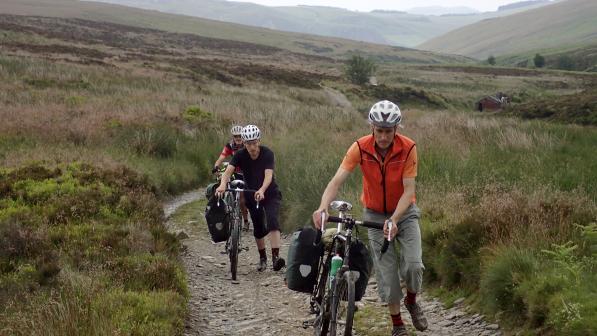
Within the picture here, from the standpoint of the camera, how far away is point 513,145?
12906 mm

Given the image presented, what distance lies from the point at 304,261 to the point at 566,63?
13331cm

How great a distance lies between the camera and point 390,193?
592 centimetres

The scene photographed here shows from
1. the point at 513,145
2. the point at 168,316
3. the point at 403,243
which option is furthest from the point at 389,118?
the point at 513,145

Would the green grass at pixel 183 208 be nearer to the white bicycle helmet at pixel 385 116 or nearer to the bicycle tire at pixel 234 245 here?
the bicycle tire at pixel 234 245

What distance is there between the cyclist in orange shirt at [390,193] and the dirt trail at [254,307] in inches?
36.0

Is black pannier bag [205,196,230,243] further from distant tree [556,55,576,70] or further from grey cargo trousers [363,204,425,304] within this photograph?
distant tree [556,55,576,70]

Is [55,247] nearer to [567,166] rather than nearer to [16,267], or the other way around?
[16,267]

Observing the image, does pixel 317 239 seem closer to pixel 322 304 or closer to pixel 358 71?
pixel 322 304

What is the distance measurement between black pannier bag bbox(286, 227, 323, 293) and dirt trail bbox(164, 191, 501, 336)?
3.17ft

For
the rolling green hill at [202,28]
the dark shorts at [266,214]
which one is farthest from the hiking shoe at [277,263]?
the rolling green hill at [202,28]

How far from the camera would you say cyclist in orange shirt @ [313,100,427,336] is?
18.6ft

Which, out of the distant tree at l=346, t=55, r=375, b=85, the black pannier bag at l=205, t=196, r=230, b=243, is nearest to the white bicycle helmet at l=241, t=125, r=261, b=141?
the black pannier bag at l=205, t=196, r=230, b=243

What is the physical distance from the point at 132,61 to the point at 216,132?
31560 millimetres

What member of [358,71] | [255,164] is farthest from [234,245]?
[358,71]
